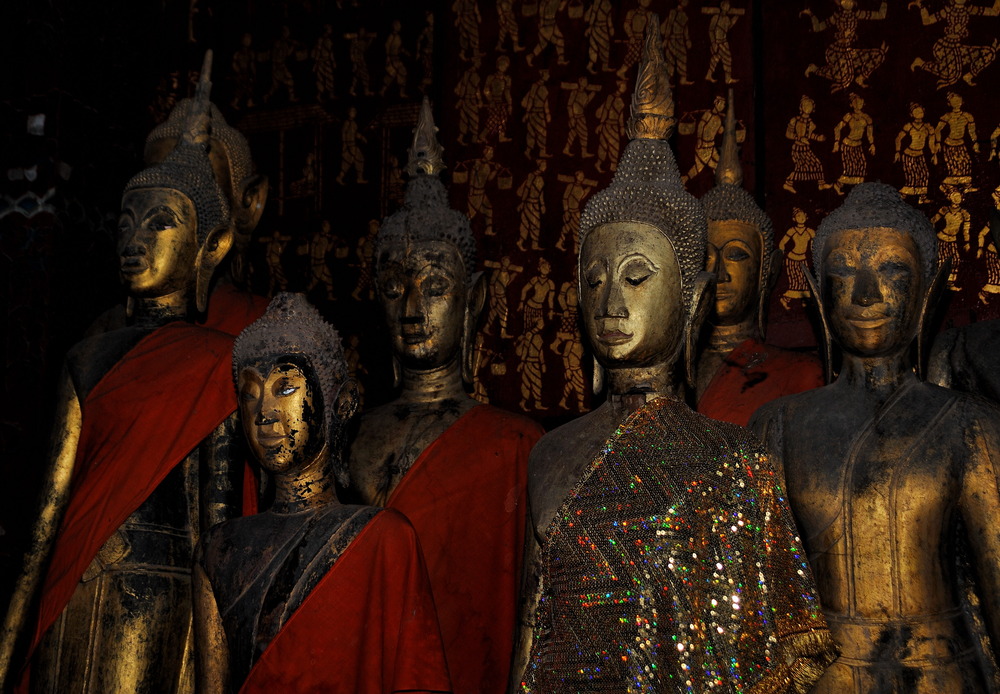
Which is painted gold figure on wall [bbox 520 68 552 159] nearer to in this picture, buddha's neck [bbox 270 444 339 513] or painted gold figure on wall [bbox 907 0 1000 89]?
painted gold figure on wall [bbox 907 0 1000 89]

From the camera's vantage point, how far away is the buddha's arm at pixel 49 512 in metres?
4.03

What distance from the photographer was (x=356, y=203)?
18.7ft

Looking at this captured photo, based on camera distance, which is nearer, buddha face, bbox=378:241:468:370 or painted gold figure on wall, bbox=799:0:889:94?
buddha face, bbox=378:241:468:370

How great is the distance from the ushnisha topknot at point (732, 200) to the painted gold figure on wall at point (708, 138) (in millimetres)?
371

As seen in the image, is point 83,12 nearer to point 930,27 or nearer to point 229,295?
point 229,295

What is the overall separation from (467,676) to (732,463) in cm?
113

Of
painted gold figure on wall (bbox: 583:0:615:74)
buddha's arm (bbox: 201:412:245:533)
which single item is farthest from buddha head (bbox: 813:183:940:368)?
painted gold figure on wall (bbox: 583:0:615:74)

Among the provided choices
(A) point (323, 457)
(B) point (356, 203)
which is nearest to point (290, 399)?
(A) point (323, 457)

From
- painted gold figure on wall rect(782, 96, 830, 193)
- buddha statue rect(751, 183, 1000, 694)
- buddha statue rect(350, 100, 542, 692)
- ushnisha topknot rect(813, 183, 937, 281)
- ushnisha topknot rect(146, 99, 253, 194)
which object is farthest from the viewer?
painted gold figure on wall rect(782, 96, 830, 193)

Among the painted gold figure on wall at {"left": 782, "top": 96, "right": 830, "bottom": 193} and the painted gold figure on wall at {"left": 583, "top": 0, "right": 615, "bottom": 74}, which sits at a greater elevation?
the painted gold figure on wall at {"left": 583, "top": 0, "right": 615, "bottom": 74}

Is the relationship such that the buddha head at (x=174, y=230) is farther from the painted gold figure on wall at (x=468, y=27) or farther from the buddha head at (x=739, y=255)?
the buddha head at (x=739, y=255)

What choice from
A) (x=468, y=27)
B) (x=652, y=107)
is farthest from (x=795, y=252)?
(x=468, y=27)

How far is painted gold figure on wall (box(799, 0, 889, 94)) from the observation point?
512 centimetres

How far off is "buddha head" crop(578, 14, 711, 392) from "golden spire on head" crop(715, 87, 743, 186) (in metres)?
0.91
